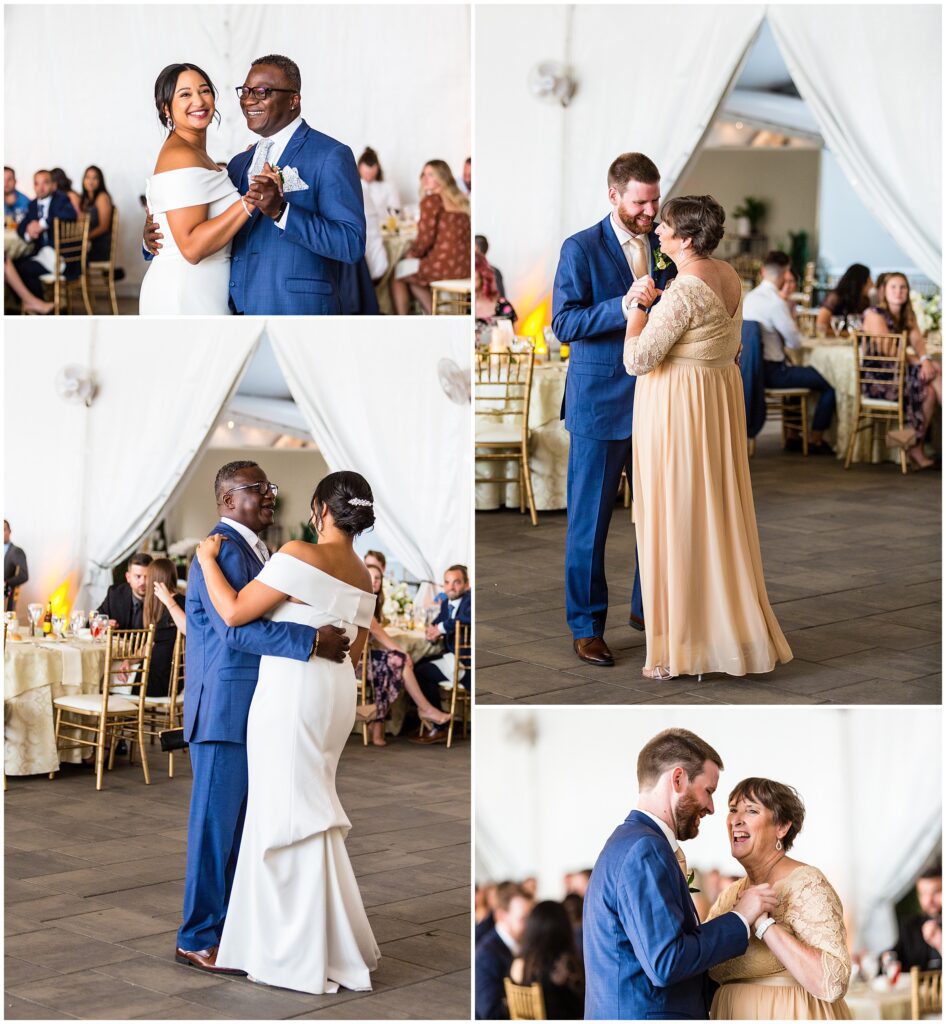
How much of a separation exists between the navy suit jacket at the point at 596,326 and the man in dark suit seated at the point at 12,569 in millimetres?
4462

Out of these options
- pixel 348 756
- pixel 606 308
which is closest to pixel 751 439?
pixel 348 756

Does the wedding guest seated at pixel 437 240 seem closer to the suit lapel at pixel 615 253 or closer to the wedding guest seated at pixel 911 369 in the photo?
the suit lapel at pixel 615 253

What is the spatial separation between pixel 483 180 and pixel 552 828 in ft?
8.97

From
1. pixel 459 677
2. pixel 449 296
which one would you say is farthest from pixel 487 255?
pixel 459 677

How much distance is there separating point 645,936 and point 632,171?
1.89m

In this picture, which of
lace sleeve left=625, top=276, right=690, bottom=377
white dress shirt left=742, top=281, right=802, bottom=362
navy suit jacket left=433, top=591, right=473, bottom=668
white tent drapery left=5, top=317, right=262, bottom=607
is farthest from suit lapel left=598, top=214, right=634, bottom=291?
white dress shirt left=742, top=281, right=802, bottom=362

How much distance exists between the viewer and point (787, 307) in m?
8.20

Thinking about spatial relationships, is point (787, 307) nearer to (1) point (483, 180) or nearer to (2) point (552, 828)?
(1) point (483, 180)

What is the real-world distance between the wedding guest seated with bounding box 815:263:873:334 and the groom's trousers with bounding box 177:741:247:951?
6.33m

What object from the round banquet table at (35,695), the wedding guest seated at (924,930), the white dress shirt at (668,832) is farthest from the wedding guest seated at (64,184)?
the wedding guest seated at (924,930)

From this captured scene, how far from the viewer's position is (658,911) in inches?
117

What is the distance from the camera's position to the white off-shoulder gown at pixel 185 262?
3373 millimetres

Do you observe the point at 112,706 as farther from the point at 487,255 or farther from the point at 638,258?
the point at 638,258

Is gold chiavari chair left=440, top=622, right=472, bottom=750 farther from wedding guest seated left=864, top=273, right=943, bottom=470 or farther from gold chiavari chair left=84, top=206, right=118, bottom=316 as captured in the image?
wedding guest seated left=864, top=273, right=943, bottom=470
